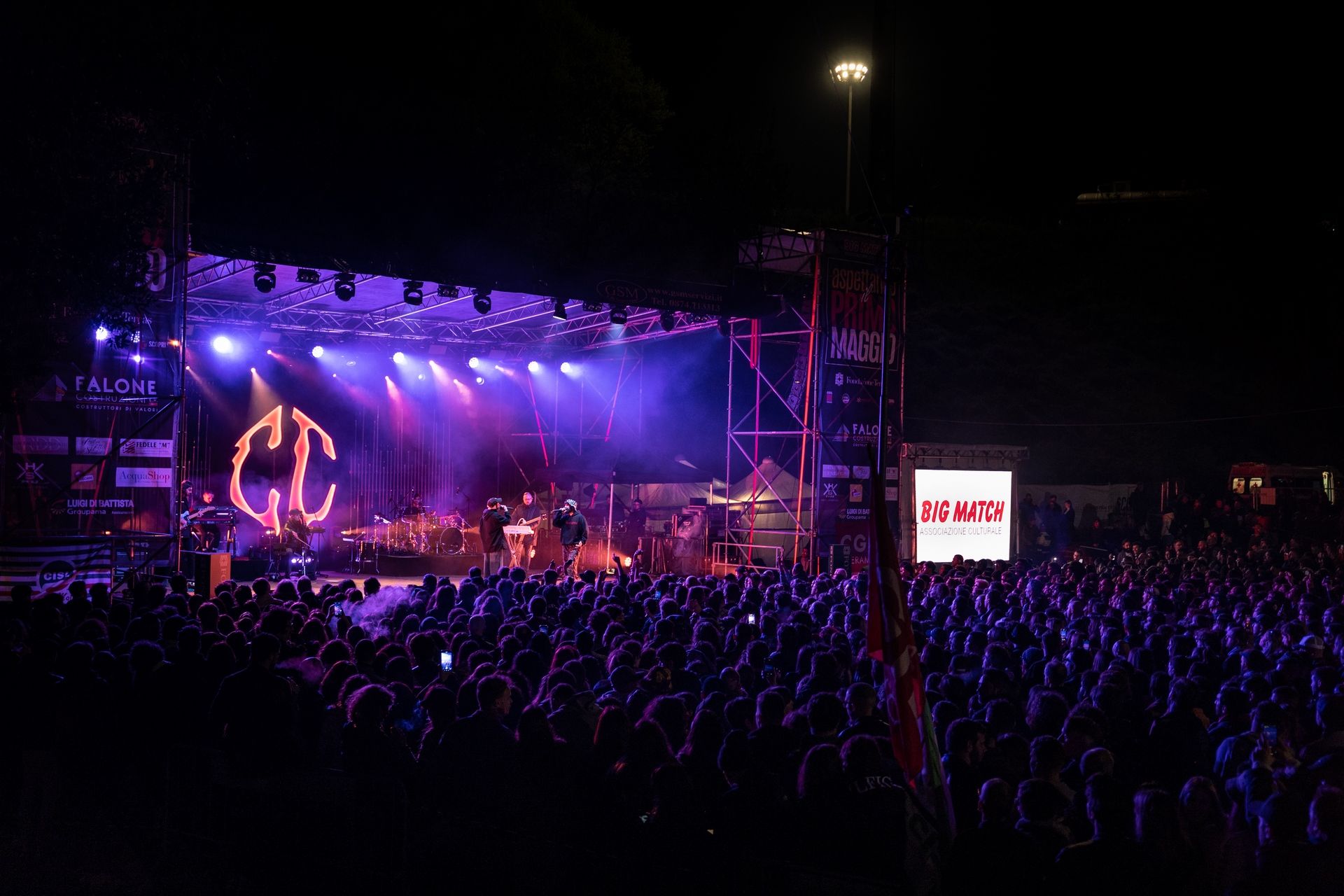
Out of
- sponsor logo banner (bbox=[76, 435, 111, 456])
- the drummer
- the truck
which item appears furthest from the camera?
the truck

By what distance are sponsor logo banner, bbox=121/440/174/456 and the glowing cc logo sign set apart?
1170 centimetres

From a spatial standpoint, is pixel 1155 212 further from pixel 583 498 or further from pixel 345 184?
pixel 345 184

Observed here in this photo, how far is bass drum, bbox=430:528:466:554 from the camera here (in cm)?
2428

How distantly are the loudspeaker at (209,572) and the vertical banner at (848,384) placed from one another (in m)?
9.85

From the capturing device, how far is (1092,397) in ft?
123

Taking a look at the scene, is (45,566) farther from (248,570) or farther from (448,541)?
(448,541)

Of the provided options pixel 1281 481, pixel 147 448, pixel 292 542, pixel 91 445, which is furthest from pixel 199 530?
pixel 1281 481

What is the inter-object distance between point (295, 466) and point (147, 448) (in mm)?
13663

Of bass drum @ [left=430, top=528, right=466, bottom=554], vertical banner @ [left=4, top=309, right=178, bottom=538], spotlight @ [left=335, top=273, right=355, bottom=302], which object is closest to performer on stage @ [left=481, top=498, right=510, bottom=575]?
bass drum @ [left=430, top=528, right=466, bottom=554]

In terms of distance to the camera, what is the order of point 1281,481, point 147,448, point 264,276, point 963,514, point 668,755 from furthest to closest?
1. point 1281,481
2. point 963,514
3. point 264,276
4. point 147,448
5. point 668,755

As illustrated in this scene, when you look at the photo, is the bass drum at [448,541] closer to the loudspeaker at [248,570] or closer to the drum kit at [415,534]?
the drum kit at [415,534]

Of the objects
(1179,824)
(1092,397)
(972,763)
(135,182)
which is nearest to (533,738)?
(972,763)

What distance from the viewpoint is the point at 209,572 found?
13.7 m

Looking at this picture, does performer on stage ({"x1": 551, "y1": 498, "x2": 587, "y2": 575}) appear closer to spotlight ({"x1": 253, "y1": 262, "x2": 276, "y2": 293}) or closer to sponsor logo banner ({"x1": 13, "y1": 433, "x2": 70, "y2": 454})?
spotlight ({"x1": 253, "y1": 262, "x2": 276, "y2": 293})
